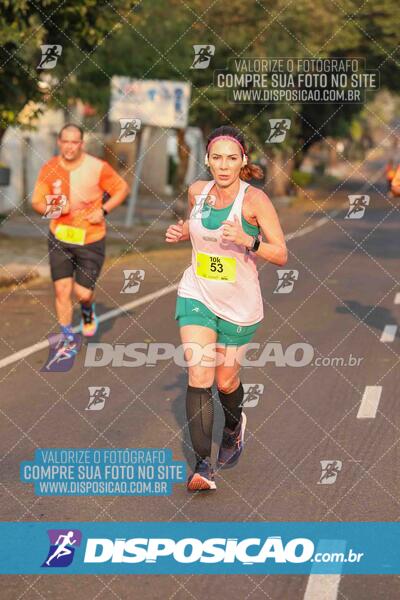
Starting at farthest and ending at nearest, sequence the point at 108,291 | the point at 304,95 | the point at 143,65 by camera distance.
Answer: the point at 304,95
the point at 143,65
the point at 108,291

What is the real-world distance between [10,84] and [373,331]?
898 cm

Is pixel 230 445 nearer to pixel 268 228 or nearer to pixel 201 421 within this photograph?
pixel 201 421

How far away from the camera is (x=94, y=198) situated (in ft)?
40.7

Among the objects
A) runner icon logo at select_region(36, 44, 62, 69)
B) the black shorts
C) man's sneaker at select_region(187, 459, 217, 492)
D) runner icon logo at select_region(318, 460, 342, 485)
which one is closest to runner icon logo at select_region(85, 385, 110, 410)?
the black shorts

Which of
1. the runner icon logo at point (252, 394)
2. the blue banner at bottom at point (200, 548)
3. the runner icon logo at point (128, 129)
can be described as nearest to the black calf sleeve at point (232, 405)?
the blue banner at bottom at point (200, 548)

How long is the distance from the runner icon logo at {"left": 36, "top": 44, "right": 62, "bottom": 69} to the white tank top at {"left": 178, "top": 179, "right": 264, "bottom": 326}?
36.1ft

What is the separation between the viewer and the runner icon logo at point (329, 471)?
779 cm

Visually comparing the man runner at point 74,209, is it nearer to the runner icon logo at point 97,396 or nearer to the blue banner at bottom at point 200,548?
the runner icon logo at point 97,396

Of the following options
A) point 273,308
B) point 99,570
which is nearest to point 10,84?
point 273,308

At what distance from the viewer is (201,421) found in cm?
758

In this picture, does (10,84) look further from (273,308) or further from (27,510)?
(27,510)

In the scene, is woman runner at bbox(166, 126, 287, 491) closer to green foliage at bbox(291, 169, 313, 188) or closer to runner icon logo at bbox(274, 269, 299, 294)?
runner icon logo at bbox(274, 269, 299, 294)

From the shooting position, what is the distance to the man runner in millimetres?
12102

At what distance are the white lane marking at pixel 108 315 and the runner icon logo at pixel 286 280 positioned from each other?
149 centimetres
